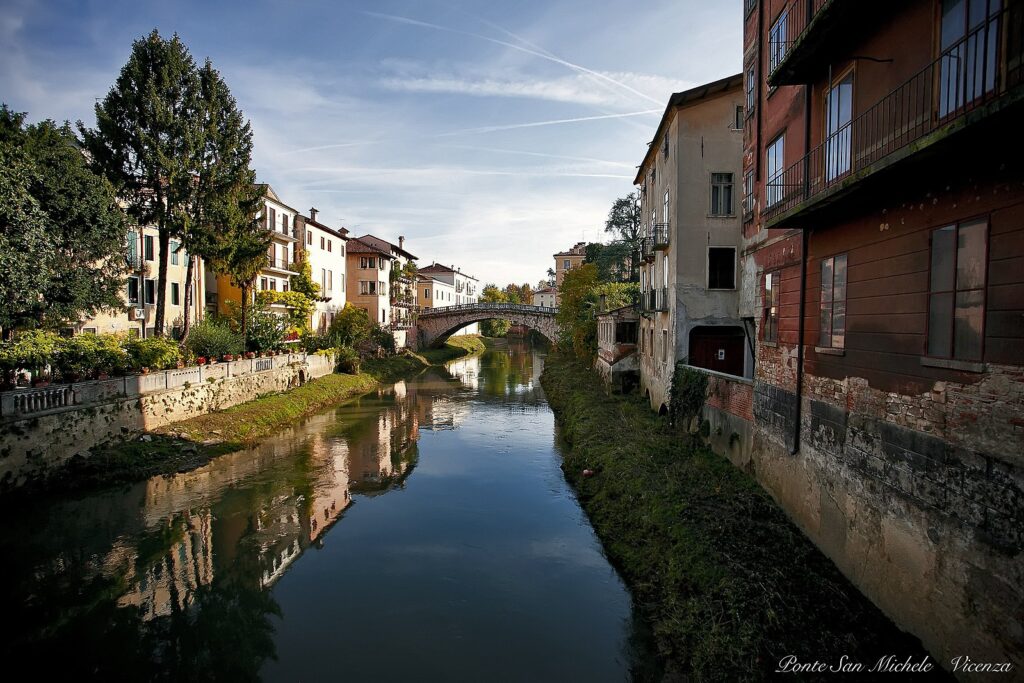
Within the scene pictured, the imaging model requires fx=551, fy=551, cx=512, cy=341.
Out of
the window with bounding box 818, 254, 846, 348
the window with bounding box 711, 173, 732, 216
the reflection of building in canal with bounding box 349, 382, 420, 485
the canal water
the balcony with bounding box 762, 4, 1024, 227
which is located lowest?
the canal water

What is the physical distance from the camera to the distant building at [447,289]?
249 ft

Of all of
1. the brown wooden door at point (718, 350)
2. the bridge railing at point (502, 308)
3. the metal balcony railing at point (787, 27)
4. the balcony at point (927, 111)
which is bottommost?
the brown wooden door at point (718, 350)

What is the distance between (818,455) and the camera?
9.44 metres

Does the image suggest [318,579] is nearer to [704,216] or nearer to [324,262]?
[704,216]

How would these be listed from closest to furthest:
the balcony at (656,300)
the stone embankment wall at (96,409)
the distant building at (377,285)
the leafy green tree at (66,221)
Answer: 1. the stone embankment wall at (96,409)
2. the leafy green tree at (66,221)
3. the balcony at (656,300)
4. the distant building at (377,285)

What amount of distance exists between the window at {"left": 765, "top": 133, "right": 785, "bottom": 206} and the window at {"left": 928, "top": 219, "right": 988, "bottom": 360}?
18.8 ft

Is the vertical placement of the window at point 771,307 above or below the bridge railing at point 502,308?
below

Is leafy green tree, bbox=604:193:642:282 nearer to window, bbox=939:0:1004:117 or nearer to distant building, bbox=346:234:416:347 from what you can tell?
distant building, bbox=346:234:416:347

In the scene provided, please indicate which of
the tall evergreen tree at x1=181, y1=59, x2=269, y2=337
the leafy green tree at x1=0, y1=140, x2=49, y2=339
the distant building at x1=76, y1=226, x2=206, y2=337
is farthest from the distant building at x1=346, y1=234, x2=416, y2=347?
the leafy green tree at x1=0, y1=140, x2=49, y2=339

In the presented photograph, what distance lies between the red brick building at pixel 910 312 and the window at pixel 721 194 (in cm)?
823

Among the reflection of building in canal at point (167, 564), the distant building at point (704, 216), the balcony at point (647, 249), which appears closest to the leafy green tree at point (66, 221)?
the reflection of building in canal at point (167, 564)

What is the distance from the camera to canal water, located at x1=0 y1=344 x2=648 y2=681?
890cm

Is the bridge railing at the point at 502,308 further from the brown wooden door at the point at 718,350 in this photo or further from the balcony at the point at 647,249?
the brown wooden door at the point at 718,350

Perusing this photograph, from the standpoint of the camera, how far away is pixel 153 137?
23.8 m
